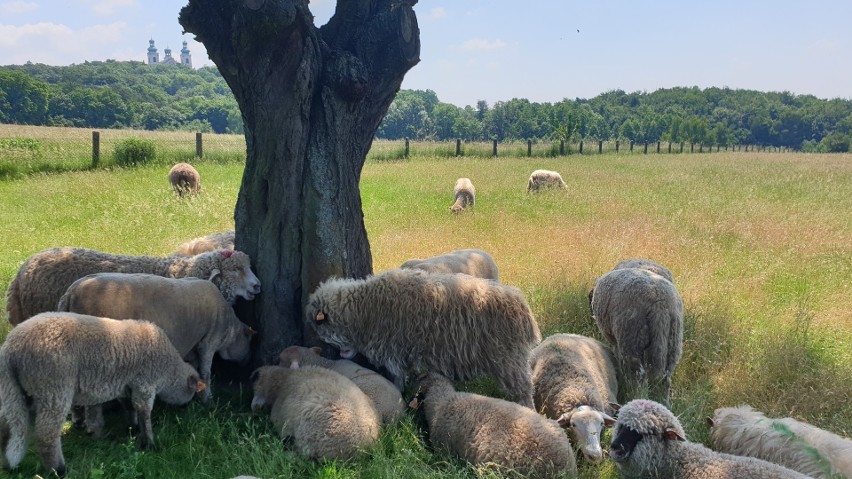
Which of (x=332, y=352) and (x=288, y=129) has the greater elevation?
(x=288, y=129)

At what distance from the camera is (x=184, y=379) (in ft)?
14.9

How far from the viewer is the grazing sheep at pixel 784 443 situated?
3926 mm

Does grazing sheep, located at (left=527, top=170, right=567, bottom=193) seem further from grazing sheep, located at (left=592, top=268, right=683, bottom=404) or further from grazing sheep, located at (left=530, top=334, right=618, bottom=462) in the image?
grazing sheep, located at (left=530, top=334, right=618, bottom=462)

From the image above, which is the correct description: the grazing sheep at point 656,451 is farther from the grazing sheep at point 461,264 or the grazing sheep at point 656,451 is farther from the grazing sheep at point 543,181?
the grazing sheep at point 543,181

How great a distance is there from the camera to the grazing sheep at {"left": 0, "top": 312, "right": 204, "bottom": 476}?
3631 mm

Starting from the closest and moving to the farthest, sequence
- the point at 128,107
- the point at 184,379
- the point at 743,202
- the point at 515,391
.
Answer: the point at 184,379 → the point at 515,391 → the point at 743,202 → the point at 128,107

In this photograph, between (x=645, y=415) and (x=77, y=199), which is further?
(x=77, y=199)

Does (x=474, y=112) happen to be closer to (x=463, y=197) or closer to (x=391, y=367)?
(x=463, y=197)

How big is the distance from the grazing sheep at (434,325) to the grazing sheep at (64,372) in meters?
1.46

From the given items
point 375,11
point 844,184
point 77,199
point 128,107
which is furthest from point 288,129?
point 128,107

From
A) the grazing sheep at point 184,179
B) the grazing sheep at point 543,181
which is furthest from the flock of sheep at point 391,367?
the grazing sheep at point 543,181

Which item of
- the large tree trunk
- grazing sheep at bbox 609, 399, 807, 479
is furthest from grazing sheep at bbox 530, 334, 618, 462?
the large tree trunk

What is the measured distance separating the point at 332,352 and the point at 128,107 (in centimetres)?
6465

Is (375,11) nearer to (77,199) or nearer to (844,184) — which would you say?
(77,199)
